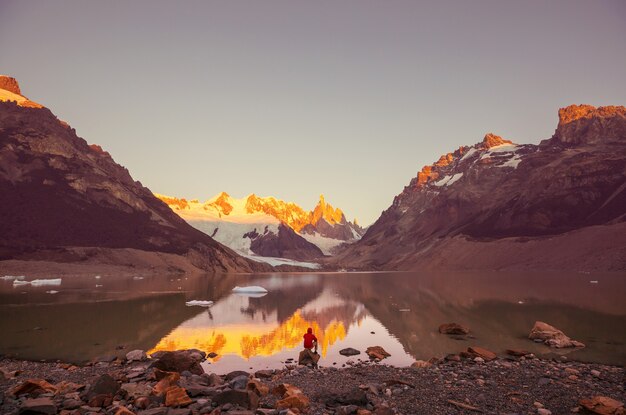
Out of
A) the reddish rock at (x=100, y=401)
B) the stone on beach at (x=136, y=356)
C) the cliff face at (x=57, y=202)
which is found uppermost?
the cliff face at (x=57, y=202)

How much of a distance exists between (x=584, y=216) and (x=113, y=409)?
196 m

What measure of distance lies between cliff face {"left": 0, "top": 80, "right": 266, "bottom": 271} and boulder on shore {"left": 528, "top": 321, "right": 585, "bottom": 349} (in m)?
142

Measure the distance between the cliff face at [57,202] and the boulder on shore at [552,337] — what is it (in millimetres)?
141700

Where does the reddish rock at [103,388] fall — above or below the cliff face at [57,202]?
below

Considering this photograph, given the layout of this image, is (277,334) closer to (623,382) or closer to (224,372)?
(224,372)

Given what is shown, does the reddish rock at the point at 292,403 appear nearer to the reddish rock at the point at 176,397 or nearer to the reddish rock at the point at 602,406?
the reddish rock at the point at 176,397

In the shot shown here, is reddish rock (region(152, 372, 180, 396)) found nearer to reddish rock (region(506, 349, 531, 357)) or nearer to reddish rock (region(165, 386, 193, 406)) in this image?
reddish rock (region(165, 386, 193, 406))

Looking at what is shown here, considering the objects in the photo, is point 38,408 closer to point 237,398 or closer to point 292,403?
point 237,398

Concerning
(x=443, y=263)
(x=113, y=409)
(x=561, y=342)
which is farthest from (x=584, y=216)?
(x=113, y=409)

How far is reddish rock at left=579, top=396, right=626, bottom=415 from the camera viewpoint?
14.6 meters

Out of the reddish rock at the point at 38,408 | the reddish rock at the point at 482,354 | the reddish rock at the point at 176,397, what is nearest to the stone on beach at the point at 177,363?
the reddish rock at the point at 176,397

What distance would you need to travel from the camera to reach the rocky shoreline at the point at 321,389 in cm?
1525

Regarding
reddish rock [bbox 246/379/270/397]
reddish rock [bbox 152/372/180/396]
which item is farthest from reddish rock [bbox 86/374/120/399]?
reddish rock [bbox 246/379/270/397]

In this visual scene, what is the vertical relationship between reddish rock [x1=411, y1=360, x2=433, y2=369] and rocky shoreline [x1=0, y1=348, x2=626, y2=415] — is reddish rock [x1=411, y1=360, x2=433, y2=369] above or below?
below
